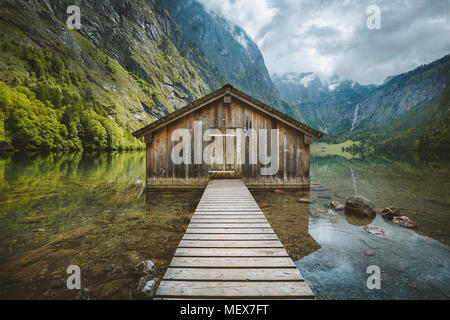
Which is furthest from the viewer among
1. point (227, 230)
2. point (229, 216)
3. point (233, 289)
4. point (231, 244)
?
point (229, 216)

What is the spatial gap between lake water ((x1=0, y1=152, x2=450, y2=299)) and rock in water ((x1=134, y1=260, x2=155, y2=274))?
12 centimetres

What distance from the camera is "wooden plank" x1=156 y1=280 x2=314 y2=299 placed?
7.87 feet

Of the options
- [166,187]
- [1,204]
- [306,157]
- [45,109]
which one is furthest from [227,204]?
[45,109]

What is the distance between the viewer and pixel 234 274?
9.34 ft

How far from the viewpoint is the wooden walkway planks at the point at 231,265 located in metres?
2.45

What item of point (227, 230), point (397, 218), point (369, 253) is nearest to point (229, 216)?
point (227, 230)

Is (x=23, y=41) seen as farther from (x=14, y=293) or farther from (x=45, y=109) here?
(x=14, y=293)

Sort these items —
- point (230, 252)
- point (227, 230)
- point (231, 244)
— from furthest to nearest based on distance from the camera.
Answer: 1. point (227, 230)
2. point (231, 244)
3. point (230, 252)

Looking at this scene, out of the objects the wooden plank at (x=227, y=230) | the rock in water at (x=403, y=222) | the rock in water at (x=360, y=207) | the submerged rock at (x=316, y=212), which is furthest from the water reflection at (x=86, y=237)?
the rock in water at (x=403, y=222)

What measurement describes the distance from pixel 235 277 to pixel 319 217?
6950 mm

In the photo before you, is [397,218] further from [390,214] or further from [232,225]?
[232,225]

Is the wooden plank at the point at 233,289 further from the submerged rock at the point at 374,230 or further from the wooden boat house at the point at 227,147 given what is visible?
the wooden boat house at the point at 227,147

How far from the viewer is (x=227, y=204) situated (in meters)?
6.65

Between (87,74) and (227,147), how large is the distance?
319 feet
